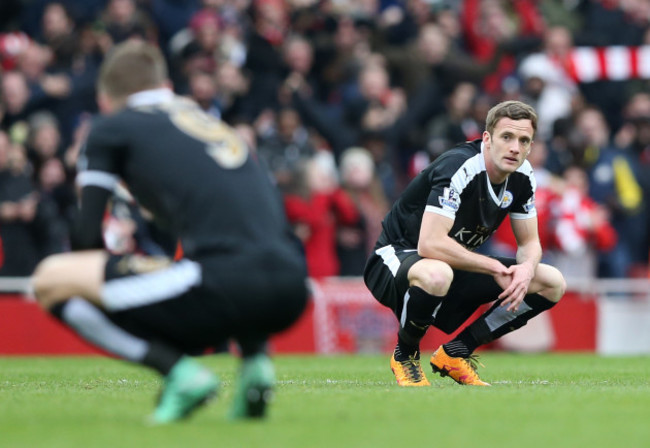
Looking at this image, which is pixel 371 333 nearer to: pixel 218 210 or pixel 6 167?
pixel 6 167

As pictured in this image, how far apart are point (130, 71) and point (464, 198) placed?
10.5ft

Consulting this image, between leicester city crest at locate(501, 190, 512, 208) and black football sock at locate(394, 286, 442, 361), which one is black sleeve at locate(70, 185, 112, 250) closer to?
black football sock at locate(394, 286, 442, 361)

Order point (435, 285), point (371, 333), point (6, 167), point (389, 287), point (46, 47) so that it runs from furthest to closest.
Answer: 1. point (46, 47)
2. point (371, 333)
3. point (6, 167)
4. point (389, 287)
5. point (435, 285)

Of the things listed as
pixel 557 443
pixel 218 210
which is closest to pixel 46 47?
pixel 218 210

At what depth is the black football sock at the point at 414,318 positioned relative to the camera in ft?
27.5

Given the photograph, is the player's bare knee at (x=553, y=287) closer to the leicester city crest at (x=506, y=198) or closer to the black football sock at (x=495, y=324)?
the black football sock at (x=495, y=324)

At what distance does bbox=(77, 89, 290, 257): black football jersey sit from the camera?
19.1 ft

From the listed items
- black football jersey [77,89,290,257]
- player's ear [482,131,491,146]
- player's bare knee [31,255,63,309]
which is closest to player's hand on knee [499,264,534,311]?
player's ear [482,131,491,146]

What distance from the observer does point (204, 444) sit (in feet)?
17.1

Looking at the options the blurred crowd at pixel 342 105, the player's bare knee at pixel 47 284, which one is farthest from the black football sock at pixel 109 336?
the blurred crowd at pixel 342 105

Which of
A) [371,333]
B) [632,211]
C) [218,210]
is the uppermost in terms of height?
[218,210]

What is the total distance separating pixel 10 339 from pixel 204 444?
32.1ft

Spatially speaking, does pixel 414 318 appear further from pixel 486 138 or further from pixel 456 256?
pixel 486 138

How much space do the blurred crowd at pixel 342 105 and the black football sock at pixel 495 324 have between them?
5.40m
